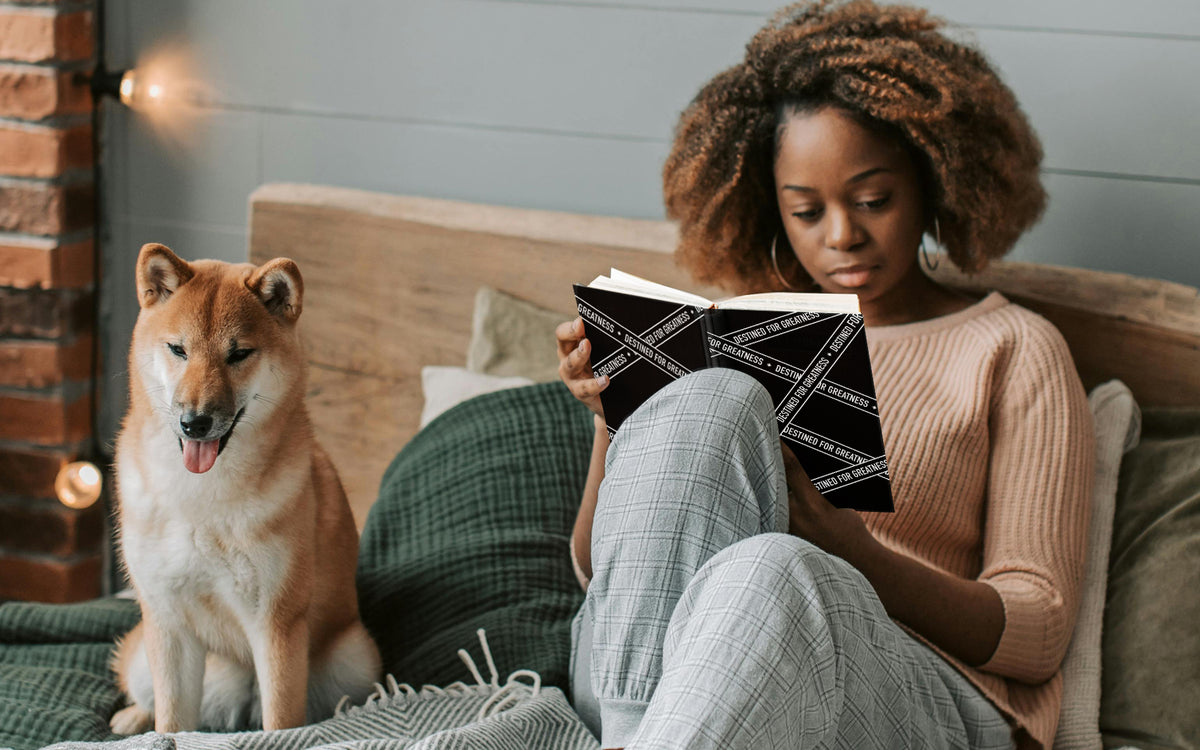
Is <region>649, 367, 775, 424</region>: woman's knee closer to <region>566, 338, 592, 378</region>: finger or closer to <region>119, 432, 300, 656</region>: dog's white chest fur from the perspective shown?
<region>566, 338, 592, 378</region>: finger

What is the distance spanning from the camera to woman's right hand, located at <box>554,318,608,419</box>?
0.98m

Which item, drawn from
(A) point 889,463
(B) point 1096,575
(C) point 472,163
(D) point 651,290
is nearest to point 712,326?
(D) point 651,290

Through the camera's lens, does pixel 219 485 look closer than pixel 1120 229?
Yes

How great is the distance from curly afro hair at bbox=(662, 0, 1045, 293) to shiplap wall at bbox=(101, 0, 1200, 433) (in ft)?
0.62

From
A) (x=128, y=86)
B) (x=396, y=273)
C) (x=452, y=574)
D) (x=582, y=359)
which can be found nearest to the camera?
(x=582, y=359)

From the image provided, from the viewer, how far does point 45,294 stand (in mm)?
1752

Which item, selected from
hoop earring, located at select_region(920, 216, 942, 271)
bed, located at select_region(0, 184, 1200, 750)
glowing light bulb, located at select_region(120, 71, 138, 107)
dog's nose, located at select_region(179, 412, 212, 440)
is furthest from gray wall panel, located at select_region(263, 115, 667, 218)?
dog's nose, located at select_region(179, 412, 212, 440)

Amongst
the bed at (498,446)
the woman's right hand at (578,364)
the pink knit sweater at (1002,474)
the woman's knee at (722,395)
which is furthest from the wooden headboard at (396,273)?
the woman's knee at (722,395)

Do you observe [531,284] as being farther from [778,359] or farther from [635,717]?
[635,717]

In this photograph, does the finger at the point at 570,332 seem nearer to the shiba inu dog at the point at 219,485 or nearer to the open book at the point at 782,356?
the open book at the point at 782,356

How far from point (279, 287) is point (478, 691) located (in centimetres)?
47

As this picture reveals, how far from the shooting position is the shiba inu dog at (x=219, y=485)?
2.99 feet

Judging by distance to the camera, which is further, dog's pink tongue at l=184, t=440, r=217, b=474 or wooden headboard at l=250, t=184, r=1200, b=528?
wooden headboard at l=250, t=184, r=1200, b=528

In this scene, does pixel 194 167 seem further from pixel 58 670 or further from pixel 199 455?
pixel 199 455
